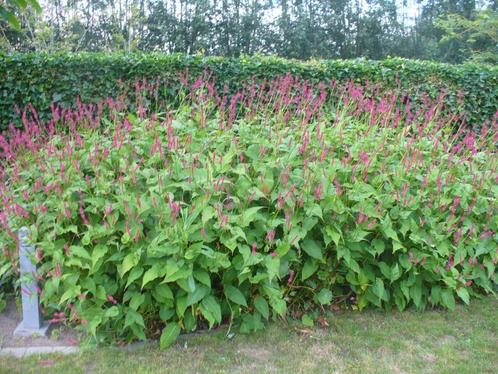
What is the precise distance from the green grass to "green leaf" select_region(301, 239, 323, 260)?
49 centimetres

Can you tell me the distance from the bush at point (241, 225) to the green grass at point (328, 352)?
14 centimetres

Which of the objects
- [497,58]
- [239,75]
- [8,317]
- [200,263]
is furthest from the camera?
[497,58]

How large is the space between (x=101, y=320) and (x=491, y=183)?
9.50 feet

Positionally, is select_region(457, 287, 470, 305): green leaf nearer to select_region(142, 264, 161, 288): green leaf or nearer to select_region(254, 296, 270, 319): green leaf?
select_region(254, 296, 270, 319): green leaf

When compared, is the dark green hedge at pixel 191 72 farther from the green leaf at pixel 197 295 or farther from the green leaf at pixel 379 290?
the green leaf at pixel 197 295

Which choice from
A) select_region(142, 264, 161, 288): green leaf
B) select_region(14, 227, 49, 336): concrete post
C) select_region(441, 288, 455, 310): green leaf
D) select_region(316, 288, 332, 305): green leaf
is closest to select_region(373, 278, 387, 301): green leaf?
select_region(316, 288, 332, 305): green leaf

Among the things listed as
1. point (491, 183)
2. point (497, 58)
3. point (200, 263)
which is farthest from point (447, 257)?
point (497, 58)

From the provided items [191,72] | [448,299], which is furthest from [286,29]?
[448,299]

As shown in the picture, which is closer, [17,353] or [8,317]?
[17,353]

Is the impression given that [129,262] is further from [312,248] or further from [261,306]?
[312,248]

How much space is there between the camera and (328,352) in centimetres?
288

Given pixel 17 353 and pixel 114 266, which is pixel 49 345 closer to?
pixel 17 353

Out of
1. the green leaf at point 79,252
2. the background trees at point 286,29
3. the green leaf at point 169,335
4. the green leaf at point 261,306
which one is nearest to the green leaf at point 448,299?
the green leaf at point 261,306

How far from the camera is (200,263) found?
2.74 metres
